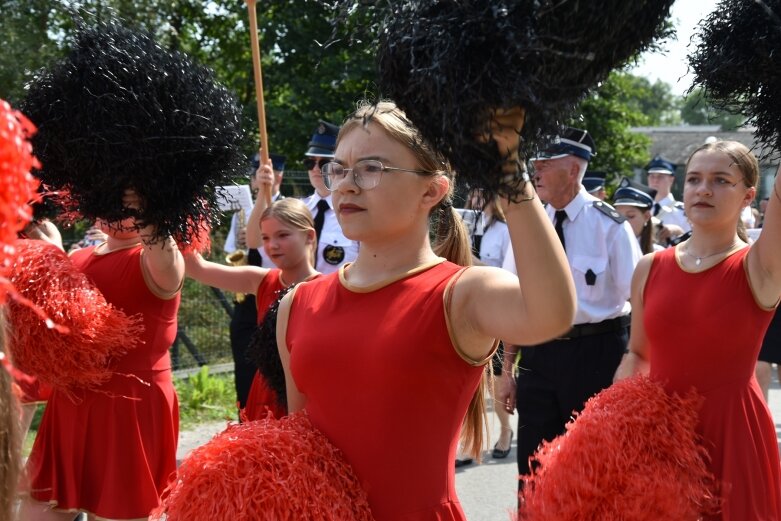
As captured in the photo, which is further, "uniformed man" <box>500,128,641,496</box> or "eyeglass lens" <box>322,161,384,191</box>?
"uniformed man" <box>500,128,641,496</box>

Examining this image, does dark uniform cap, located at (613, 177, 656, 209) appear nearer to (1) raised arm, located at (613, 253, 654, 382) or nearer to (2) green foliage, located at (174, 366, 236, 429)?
(2) green foliage, located at (174, 366, 236, 429)

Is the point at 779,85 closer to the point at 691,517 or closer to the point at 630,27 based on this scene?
the point at 630,27

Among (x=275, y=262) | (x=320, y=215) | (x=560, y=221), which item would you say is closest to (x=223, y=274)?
(x=275, y=262)

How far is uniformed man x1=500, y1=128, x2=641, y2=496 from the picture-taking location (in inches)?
191

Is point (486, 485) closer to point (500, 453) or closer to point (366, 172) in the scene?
point (500, 453)

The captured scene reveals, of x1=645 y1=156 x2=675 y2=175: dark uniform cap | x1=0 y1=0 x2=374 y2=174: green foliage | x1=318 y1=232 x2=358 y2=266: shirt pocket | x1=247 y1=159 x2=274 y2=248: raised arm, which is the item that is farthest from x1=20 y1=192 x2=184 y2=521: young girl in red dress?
x1=645 y1=156 x2=675 y2=175: dark uniform cap

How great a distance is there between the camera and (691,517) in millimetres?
3080

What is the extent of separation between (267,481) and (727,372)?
6.52 feet

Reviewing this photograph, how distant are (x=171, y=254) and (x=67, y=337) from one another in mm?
551

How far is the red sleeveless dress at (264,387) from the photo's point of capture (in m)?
4.45

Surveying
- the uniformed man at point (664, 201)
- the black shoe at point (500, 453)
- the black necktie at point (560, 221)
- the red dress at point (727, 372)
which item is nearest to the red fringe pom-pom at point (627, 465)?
the red dress at point (727, 372)

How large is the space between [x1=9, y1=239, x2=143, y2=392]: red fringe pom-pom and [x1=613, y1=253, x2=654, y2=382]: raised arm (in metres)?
2.13

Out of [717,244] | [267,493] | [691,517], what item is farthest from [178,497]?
[717,244]

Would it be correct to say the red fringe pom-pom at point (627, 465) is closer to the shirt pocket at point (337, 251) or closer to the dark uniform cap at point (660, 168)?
the shirt pocket at point (337, 251)
